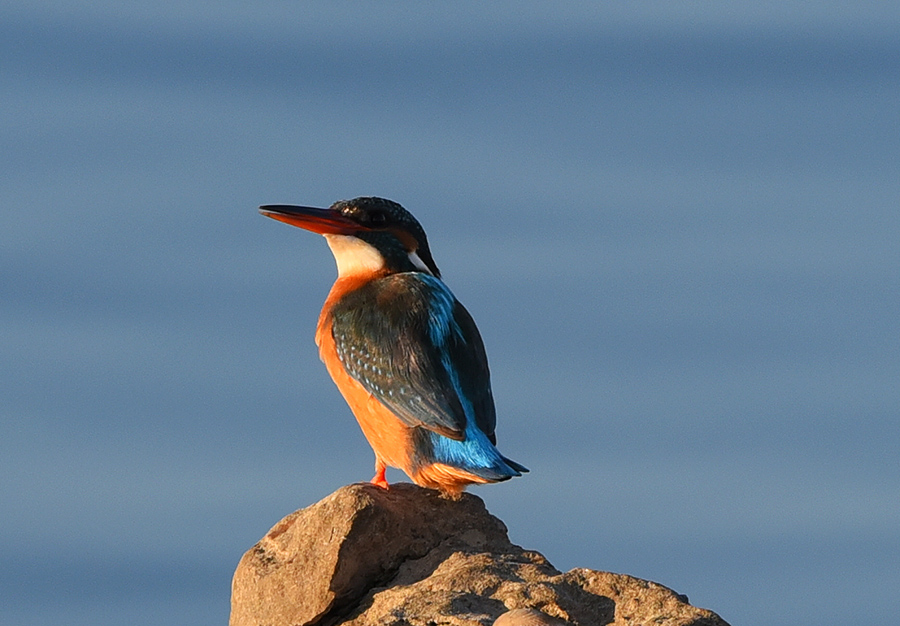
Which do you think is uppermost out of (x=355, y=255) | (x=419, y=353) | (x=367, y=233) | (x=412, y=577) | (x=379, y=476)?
(x=367, y=233)

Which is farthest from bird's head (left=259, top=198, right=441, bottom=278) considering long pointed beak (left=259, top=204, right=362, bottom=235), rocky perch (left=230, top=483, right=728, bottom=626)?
rocky perch (left=230, top=483, right=728, bottom=626)

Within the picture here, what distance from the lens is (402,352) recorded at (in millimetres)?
11289

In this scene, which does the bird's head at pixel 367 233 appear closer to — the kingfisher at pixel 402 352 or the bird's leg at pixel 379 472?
the kingfisher at pixel 402 352

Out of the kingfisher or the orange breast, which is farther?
the orange breast

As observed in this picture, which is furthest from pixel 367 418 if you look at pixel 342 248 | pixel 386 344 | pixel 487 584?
pixel 487 584

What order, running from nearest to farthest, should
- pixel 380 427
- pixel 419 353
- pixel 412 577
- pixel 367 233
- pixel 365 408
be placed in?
pixel 412 577, pixel 419 353, pixel 380 427, pixel 365 408, pixel 367 233

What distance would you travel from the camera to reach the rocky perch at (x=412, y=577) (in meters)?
8.69

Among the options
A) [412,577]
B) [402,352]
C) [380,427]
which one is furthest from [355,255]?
[412,577]

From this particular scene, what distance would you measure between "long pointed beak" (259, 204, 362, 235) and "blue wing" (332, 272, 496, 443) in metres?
0.67

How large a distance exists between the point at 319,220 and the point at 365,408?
5.67ft

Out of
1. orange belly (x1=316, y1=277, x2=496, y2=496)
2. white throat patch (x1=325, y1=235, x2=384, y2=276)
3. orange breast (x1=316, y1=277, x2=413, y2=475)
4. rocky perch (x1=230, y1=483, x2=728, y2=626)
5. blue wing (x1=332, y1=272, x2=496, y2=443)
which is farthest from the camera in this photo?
white throat patch (x1=325, y1=235, x2=384, y2=276)

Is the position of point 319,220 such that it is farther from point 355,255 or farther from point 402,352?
point 402,352

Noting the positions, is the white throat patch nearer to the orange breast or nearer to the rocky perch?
the orange breast

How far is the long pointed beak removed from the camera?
1241 cm
